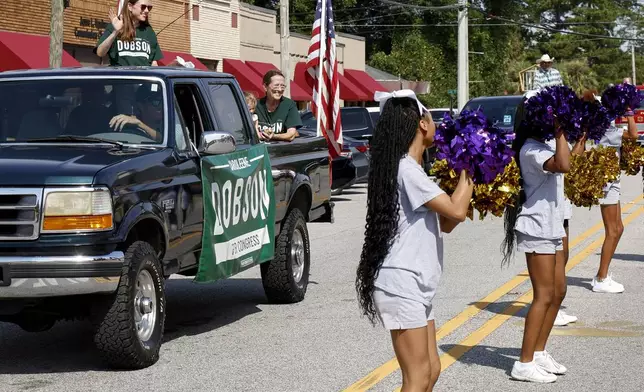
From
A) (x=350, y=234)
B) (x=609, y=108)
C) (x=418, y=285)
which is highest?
(x=609, y=108)

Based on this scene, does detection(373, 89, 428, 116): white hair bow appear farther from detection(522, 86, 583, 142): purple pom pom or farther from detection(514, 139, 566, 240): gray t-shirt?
detection(514, 139, 566, 240): gray t-shirt

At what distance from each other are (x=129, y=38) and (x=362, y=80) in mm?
54063

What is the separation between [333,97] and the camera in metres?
18.5

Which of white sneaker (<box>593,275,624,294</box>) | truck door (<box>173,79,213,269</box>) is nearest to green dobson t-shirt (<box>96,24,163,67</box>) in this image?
truck door (<box>173,79,213,269</box>)

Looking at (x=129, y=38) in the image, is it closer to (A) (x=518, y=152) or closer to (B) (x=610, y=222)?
(A) (x=518, y=152)

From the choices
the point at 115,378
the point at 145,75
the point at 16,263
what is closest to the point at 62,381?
the point at 115,378

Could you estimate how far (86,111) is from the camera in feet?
29.4

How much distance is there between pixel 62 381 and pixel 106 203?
1.16m

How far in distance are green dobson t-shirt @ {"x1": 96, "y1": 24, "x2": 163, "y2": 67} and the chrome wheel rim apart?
10.4ft

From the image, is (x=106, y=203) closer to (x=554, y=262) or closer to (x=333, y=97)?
(x=554, y=262)

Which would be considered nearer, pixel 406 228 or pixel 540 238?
pixel 406 228

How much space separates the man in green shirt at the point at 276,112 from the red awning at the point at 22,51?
19.3 meters

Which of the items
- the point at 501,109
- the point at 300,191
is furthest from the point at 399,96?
the point at 501,109

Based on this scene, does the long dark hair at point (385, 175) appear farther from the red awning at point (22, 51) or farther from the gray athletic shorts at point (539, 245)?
the red awning at point (22, 51)
